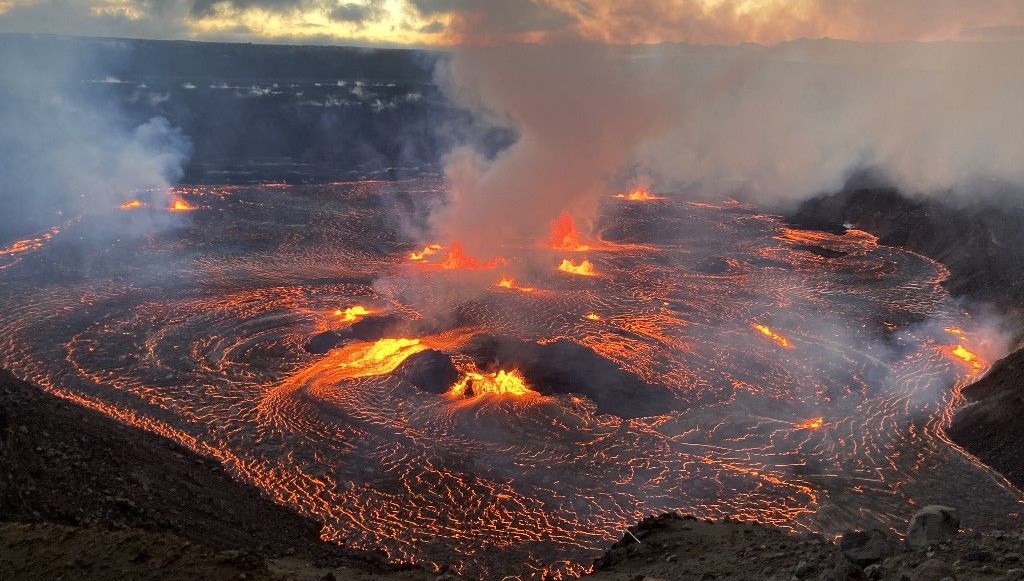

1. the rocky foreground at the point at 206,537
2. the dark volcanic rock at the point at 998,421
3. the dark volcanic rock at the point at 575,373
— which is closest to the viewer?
the rocky foreground at the point at 206,537

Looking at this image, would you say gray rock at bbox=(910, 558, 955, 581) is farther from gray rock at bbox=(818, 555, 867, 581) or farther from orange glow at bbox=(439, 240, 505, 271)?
orange glow at bbox=(439, 240, 505, 271)

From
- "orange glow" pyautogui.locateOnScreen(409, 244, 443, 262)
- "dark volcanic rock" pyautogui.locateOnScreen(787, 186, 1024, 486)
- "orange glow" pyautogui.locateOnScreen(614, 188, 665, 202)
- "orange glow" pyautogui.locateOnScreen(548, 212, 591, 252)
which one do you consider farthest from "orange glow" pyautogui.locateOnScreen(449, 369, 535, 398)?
"orange glow" pyautogui.locateOnScreen(614, 188, 665, 202)

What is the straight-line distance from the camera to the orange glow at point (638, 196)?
80188 millimetres

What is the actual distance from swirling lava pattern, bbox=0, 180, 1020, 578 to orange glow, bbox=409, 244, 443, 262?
3.91 feet

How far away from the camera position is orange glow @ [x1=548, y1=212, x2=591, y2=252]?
54.0m

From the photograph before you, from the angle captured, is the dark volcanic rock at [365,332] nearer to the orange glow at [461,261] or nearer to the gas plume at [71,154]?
the orange glow at [461,261]

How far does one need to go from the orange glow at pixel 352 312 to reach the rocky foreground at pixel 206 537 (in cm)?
1389

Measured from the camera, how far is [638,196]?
8188 centimetres

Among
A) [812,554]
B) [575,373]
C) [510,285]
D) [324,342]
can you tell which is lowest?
[324,342]

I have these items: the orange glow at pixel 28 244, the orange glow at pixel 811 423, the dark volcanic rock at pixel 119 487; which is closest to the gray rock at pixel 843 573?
the dark volcanic rock at pixel 119 487

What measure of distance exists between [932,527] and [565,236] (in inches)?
1750

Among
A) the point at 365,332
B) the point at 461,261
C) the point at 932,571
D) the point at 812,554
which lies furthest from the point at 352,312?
the point at 932,571

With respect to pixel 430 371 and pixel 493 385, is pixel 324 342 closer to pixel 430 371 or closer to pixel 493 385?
pixel 430 371

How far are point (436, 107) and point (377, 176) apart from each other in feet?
145
